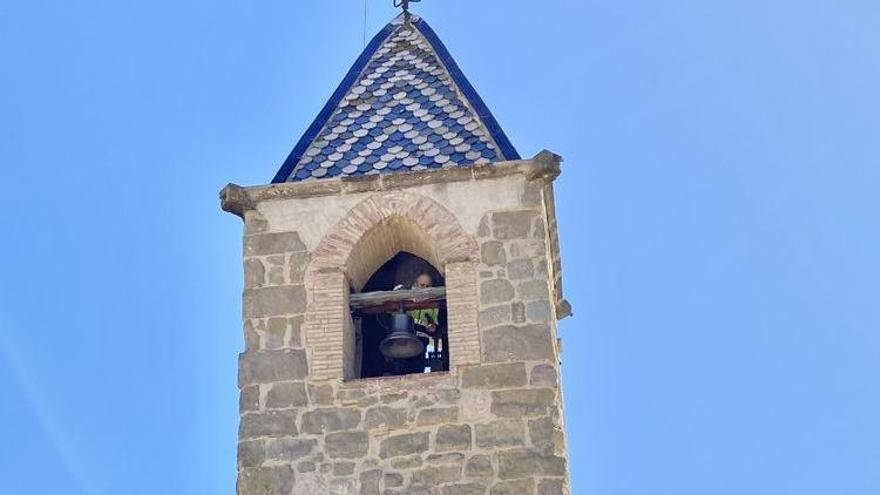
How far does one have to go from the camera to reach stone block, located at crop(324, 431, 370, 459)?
448 inches

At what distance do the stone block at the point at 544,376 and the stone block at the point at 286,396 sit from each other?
5.46 ft

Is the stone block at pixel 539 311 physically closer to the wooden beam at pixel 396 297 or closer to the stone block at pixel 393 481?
the wooden beam at pixel 396 297

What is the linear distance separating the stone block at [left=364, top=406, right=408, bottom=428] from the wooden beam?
1.15 meters

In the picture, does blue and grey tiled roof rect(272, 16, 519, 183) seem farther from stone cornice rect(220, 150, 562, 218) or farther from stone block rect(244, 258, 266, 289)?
stone block rect(244, 258, 266, 289)

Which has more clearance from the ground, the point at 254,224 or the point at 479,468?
the point at 254,224

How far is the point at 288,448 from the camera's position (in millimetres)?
11469

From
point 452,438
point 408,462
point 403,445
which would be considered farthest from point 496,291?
point 408,462

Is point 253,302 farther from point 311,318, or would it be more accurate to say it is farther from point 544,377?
point 544,377

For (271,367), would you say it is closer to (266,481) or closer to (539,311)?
(266,481)

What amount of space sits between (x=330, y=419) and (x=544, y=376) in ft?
5.17

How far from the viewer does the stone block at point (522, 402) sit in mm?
11438

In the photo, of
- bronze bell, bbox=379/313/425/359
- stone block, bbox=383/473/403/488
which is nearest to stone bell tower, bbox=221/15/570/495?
stone block, bbox=383/473/403/488

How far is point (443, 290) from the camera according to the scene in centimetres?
1234

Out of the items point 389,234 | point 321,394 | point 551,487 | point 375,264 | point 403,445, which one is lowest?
point 551,487
